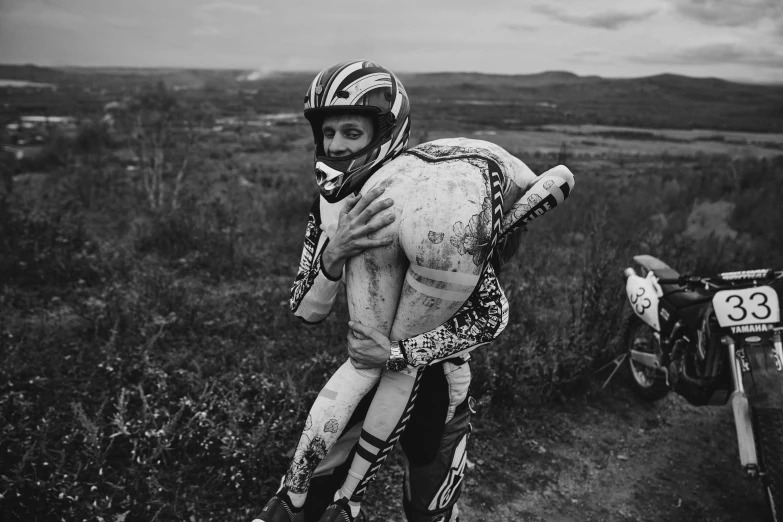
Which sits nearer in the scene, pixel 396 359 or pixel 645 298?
pixel 396 359

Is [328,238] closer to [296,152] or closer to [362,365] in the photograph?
[362,365]

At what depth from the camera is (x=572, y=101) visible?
160ft

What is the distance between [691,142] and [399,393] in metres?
26.1

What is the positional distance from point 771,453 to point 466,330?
238 cm

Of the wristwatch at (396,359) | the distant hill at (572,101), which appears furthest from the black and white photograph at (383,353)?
the distant hill at (572,101)

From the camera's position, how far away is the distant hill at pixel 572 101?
17.9m

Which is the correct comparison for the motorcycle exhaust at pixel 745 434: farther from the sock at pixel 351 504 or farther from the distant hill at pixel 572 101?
the distant hill at pixel 572 101

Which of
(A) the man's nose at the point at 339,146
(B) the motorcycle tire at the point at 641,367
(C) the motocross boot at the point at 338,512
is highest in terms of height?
(A) the man's nose at the point at 339,146

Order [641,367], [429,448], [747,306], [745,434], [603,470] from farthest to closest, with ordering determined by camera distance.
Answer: [641,367], [603,470], [747,306], [745,434], [429,448]

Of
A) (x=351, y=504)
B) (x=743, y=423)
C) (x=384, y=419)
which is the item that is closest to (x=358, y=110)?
(x=384, y=419)

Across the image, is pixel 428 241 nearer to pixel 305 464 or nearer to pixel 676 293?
pixel 305 464

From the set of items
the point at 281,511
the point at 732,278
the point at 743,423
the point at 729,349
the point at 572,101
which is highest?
the point at 572,101

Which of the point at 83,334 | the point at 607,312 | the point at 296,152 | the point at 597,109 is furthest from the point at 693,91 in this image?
the point at 83,334

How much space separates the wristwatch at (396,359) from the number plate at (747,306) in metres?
2.51
